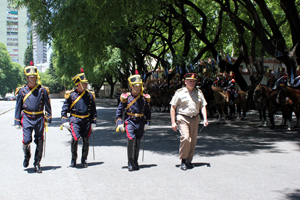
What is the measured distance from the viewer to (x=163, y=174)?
244 inches

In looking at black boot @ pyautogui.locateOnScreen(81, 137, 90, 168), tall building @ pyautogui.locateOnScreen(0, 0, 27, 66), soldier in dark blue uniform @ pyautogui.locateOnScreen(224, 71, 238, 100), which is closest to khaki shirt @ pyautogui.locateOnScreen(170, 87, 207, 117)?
black boot @ pyautogui.locateOnScreen(81, 137, 90, 168)

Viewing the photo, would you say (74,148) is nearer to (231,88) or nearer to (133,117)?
(133,117)

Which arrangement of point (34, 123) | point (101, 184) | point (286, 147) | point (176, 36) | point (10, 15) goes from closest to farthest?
point (101, 184), point (34, 123), point (286, 147), point (176, 36), point (10, 15)

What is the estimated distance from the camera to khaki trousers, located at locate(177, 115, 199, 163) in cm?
653

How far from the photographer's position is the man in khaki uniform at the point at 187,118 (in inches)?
258

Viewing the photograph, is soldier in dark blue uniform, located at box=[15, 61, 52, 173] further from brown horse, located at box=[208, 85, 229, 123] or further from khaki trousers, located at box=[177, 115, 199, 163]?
brown horse, located at box=[208, 85, 229, 123]

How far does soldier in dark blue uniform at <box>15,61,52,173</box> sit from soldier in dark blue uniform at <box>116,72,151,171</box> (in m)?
1.54

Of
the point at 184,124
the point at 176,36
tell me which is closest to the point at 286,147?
the point at 184,124

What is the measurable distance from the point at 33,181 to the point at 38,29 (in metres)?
10.2

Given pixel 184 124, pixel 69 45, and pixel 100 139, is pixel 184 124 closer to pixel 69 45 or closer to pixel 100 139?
pixel 100 139

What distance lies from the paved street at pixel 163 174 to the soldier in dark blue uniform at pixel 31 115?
41 centimetres

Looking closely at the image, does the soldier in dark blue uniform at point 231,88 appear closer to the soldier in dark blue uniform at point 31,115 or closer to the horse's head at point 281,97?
the horse's head at point 281,97

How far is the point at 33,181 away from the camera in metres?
5.73

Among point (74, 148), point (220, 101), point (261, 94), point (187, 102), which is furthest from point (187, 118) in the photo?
point (220, 101)
